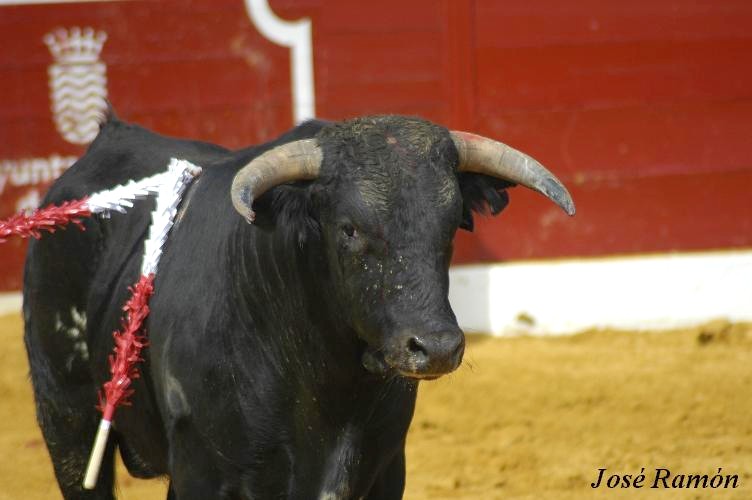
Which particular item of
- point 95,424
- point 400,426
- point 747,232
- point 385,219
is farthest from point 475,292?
point 385,219

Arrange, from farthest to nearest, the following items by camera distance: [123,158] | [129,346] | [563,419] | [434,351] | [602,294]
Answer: [602,294] → [563,419] → [123,158] → [129,346] → [434,351]

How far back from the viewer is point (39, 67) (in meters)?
6.94

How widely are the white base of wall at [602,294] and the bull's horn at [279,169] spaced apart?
4203 millimetres

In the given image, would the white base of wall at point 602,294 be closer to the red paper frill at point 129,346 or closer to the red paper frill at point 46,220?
the red paper frill at point 46,220

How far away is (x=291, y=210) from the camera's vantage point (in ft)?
9.53

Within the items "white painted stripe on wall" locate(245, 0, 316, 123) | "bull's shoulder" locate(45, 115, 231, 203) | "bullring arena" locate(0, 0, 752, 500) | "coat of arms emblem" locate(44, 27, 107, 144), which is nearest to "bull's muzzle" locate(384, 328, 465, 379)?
"bull's shoulder" locate(45, 115, 231, 203)

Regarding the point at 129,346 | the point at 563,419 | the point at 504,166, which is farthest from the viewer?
the point at 563,419

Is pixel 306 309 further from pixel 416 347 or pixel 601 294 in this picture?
pixel 601 294

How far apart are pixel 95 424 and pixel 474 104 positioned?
12.3 feet

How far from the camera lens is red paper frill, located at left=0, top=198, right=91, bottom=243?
3648 mm

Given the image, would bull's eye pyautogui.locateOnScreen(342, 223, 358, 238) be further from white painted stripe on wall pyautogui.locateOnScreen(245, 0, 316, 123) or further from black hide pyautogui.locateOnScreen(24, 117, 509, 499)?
white painted stripe on wall pyautogui.locateOnScreen(245, 0, 316, 123)

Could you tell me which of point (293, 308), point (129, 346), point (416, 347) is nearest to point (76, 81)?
point (129, 346)

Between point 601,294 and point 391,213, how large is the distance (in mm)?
4557

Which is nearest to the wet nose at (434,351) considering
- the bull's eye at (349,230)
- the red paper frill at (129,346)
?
the bull's eye at (349,230)
